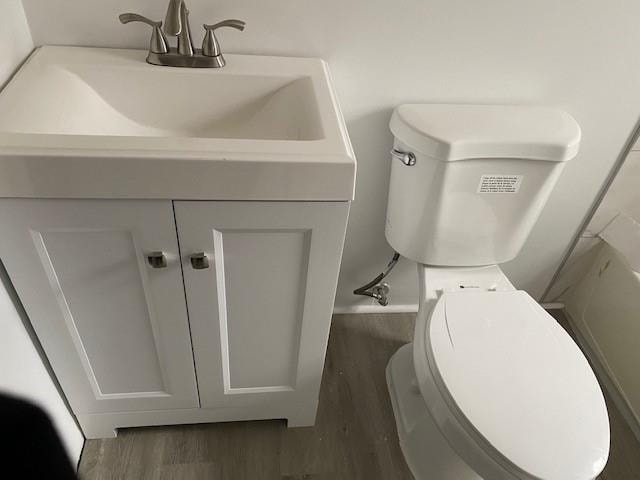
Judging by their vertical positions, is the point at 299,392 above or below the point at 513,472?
below

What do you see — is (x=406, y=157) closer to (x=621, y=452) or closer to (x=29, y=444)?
(x=29, y=444)

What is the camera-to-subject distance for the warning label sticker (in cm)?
109

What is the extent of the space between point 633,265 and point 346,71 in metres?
1.03

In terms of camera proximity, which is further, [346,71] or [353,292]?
[353,292]

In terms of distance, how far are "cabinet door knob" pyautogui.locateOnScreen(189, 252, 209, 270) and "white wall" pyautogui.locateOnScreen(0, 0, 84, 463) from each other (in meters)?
0.36

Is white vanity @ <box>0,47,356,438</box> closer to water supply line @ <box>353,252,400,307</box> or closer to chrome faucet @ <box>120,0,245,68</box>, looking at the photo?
chrome faucet @ <box>120,0,245,68</box>

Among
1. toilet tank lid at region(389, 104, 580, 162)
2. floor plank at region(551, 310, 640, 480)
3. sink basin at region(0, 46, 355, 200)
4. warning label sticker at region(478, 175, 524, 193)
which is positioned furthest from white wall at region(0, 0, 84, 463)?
floor plank at region(551, 310, 640, 480)

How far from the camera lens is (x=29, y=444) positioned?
32.1 inches

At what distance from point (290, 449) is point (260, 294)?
55 cm

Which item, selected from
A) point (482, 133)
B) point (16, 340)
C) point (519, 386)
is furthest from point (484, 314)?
point (16, 340)

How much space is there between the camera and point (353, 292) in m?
1.56

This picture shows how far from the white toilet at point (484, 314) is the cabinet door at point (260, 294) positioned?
28 centimetres

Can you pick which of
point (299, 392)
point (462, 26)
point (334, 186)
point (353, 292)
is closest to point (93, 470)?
point (299, 392)

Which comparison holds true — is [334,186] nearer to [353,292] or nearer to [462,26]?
[462,26]
